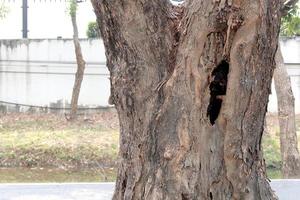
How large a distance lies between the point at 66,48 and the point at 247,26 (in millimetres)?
9379

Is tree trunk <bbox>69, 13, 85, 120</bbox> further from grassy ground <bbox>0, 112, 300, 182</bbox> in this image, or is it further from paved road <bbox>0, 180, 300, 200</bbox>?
paved road <bbox>0, 180, 300, 200</bbox>

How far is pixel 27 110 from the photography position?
1152 cm

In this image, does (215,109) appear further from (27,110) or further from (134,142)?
(27,110)

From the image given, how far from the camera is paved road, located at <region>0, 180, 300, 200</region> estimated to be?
360 cm

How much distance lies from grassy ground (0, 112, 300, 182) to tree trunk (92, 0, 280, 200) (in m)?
4.96

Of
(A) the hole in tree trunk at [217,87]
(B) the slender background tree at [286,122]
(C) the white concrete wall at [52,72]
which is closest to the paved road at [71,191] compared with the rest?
(A) the hole in tree trunk at [217,87]

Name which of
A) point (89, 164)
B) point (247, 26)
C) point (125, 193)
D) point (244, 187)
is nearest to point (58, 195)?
point (125, 193)

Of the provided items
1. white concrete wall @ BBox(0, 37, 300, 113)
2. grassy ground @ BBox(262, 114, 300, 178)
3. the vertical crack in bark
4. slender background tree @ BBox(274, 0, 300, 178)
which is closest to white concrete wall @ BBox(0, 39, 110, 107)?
white concrete wall @ BBox(0, 37, 300, 113)

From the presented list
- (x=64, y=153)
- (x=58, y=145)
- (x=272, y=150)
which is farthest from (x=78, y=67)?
(x=272, y=150)

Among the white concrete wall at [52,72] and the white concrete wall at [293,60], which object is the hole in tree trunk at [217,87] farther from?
the white concrete wall at [52,72]

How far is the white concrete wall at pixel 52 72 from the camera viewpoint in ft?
37.8

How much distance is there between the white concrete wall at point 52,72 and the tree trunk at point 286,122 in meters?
4.57

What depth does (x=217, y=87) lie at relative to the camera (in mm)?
2514

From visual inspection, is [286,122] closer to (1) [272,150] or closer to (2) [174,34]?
(1) [272,150]
